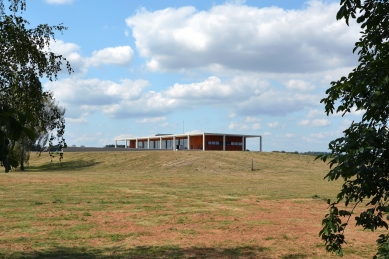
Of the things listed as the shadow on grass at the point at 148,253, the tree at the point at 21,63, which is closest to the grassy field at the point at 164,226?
the shadow on grass at the point at 148,253

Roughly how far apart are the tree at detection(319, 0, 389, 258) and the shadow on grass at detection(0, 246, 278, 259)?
4.09m

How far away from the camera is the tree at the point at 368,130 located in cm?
468

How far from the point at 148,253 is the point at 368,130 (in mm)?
6065

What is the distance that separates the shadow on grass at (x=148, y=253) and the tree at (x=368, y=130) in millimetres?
4091

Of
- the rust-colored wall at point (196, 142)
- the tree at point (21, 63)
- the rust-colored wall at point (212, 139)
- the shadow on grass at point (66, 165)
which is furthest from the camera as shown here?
the rust-colored wall at point (196, 142)

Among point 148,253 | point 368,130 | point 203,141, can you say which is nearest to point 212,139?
point 203,141

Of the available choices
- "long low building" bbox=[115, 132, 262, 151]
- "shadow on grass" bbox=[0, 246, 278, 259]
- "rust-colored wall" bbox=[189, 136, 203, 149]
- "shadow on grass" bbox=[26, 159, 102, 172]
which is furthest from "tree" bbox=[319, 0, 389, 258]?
"rust-colored wall" bbox=[189, 136, 203, 149]

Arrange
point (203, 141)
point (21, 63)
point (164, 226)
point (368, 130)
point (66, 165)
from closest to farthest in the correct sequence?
point (368, 130) → point (21, 63) → point (164, 226) → point (66, 165) → point (203, 141)

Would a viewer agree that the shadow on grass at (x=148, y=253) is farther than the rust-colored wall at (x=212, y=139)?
No

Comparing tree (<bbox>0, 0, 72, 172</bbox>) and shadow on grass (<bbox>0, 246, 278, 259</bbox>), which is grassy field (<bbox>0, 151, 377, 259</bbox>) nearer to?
shadow on grass (<bbox>0, 246, 278, 259</bbox>)

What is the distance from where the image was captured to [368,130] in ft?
16.1

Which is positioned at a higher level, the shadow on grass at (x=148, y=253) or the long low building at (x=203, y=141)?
the long low building at (x=203, y=141)

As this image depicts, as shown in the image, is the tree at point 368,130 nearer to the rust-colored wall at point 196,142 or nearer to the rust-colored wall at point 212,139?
the rust-colored wall at point 212,139

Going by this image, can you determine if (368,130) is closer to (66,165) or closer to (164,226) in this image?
(164,226)
